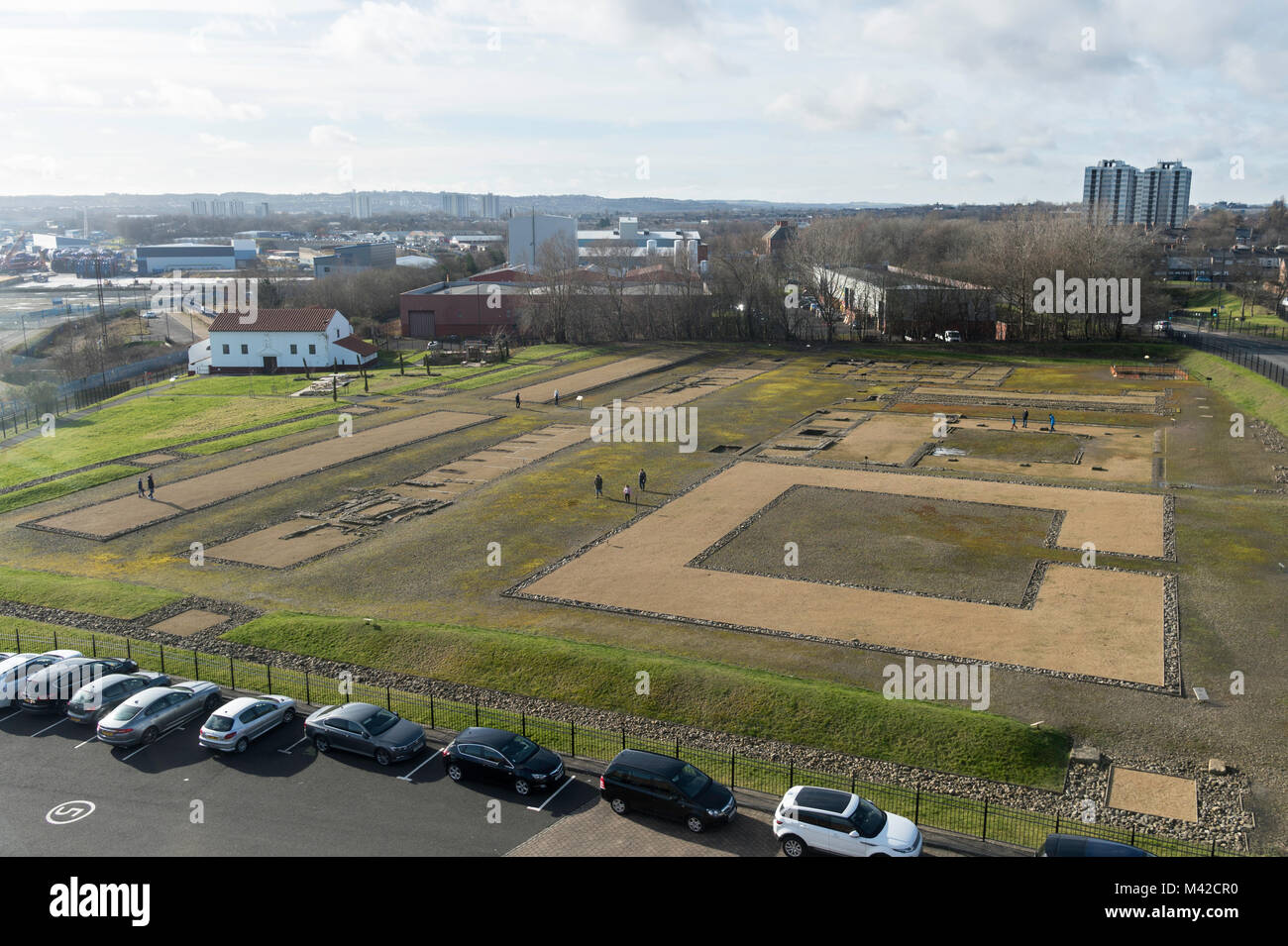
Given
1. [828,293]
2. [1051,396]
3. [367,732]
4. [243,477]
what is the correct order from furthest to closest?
1. [828,293]
2. [1051,396]
3. [243,477]
4. [367,732]

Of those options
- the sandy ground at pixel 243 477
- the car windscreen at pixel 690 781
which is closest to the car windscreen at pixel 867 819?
the car windscreen at pixel 690 781

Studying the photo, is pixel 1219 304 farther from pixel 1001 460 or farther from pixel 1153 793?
pixel 1153 793

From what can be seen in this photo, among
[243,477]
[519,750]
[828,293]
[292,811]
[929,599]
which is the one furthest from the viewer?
[828,293]

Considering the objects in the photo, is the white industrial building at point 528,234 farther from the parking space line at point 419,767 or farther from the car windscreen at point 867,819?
the car windscreen at point 867,819

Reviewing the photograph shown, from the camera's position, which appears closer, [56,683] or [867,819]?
[867,819]

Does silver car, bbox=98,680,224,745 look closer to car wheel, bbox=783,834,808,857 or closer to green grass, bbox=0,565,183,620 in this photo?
green grass, bbox=0,565,183,620

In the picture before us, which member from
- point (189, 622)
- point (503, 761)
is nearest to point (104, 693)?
point (189, 622)

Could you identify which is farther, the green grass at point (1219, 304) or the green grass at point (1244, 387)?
the green grass at point (1219, 304)

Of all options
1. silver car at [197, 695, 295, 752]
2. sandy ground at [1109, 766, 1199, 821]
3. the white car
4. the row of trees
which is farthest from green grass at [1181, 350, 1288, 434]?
the white car
